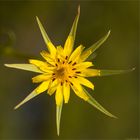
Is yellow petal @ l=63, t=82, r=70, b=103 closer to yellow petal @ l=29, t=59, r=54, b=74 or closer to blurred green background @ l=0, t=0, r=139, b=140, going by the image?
yellow petal @ l=29, t=59, r=54, b=74

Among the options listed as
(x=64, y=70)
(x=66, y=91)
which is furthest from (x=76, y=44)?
(x=66, y=91)

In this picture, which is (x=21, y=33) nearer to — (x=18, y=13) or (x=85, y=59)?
(x=18, y=13)

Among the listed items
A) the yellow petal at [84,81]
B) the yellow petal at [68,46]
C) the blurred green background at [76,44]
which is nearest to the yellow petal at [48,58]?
the yellow petal at [68,46]

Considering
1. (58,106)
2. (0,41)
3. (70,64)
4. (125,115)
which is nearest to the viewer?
(58,106)

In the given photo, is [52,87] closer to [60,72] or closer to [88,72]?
[60,72]

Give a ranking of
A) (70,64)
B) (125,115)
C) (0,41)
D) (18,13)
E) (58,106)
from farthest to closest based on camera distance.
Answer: (125,115) < (18,13) < (0,41) < (70,64) < (58,106)

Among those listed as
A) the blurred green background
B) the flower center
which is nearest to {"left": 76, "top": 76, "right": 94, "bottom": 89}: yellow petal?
the flower center

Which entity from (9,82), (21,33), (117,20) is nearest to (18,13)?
(21,33)

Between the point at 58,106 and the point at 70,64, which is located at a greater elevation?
the point at 70,64
